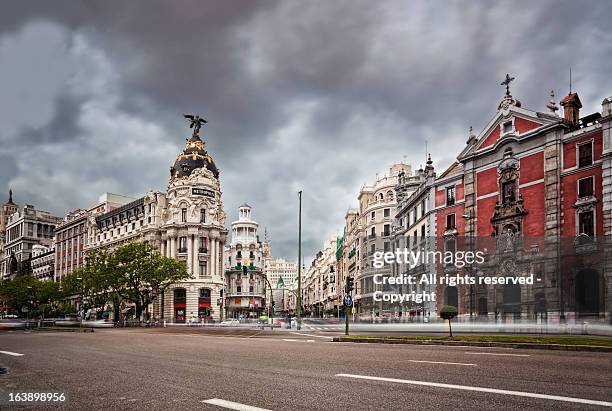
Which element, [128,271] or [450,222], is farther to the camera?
[128,271]

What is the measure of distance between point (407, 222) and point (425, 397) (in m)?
58.2

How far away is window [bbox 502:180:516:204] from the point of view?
45.4 metres

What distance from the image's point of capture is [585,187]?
1567 inches

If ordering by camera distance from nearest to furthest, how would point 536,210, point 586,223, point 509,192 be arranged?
point 586,223 → point 536,210 → point 509,192

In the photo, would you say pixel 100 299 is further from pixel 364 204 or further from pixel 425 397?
pixel 425 397

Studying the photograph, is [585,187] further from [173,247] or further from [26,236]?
[26,236]

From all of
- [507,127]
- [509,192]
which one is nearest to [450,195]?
[509,192]

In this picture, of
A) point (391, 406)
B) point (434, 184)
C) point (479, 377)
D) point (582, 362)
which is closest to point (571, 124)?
point (434, 184)

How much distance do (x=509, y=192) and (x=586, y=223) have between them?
23.8 feet

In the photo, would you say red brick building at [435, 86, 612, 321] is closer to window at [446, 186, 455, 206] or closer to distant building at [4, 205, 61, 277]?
window at [446, 186, 455, 206]

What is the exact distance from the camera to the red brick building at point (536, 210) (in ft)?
113

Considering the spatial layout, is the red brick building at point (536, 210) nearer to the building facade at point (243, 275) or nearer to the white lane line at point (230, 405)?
the white lane line at point (230, 405)

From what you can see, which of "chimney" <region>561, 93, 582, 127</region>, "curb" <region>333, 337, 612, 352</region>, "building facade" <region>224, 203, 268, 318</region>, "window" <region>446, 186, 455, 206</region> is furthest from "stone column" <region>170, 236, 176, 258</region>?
"curb" <region>333, 337, 612, 352</region>

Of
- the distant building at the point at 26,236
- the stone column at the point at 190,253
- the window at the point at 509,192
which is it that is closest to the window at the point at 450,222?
the window at the point at 509,192
